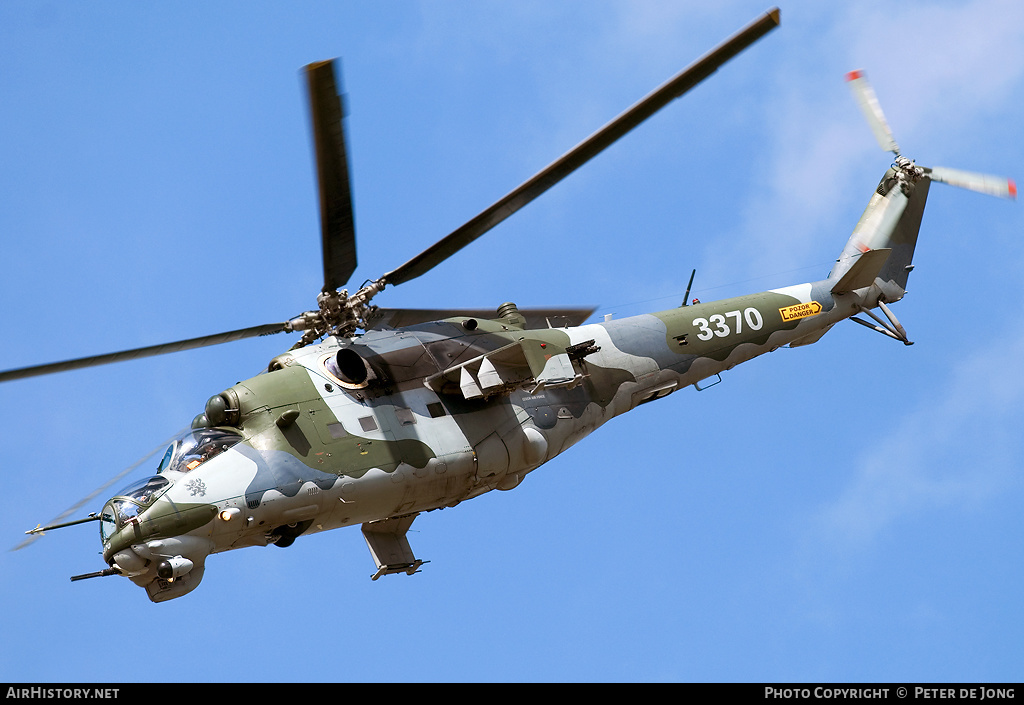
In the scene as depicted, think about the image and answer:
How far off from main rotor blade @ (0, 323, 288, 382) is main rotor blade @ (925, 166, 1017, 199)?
14974mm

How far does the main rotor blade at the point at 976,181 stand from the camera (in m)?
25.0

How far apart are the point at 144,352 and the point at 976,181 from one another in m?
17.4

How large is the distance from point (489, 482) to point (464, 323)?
2.70 m

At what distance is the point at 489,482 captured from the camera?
66.8 ft

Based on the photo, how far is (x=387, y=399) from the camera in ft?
63.9

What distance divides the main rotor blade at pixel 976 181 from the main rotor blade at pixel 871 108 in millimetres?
1009

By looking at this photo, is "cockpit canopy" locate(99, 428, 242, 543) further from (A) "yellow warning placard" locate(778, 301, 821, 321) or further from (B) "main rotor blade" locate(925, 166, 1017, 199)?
(B) "main rotor blade" locate(925, 166, 1017, 199)

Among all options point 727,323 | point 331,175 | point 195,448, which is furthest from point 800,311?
point 195,448

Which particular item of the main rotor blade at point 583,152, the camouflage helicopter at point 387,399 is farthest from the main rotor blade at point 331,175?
the main rotor blade at point 583,152

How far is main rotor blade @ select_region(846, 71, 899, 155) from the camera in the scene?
87.6 ft

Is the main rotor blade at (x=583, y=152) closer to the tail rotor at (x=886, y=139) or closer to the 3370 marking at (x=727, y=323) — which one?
the 3370 marking at (x=727, y=323)

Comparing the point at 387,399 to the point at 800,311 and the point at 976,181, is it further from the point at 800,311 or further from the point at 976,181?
the point at 976,181
